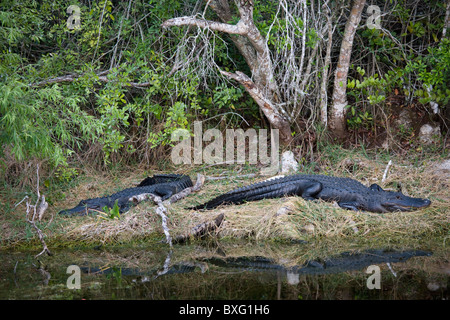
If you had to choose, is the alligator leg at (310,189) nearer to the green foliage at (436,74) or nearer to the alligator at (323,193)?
the alligator at (323,193)

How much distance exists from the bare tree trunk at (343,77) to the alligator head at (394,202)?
2.02 metres

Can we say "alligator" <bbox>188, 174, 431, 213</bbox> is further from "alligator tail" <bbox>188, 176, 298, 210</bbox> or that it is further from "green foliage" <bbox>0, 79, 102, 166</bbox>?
"green foliage" <bbox>0, 79, 102, 166</bbox>

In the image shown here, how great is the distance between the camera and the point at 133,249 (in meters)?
4.49

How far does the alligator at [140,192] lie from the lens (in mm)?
5461

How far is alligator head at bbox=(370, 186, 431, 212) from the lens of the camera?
196 inches

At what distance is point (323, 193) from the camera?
18.2ft

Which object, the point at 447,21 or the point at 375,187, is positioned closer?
the point at 375,187

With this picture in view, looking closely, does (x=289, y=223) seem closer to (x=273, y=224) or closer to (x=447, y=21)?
(x=273, y=224)

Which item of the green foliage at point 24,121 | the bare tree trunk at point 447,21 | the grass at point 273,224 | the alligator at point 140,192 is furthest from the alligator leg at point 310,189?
the bare tree trunk at point 447,21

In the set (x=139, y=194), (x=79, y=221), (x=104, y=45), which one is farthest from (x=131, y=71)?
(x=79, y=221)

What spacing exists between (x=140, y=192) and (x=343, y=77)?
336cm

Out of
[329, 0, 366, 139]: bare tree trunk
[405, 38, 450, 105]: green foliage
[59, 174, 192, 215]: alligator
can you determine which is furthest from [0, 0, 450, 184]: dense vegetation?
[59, 174, 192, 215]: alligator

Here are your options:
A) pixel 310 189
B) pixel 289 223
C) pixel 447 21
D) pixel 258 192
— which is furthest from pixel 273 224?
pixel 447 21

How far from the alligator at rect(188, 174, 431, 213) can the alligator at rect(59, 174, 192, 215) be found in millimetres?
876
